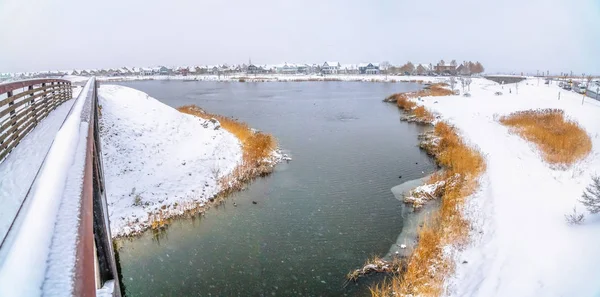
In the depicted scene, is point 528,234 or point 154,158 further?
point 154,158

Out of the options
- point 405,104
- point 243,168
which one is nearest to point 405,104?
point 405,104

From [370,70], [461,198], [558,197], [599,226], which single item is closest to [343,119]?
[461,198]

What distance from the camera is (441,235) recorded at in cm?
1301

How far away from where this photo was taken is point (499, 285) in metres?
9.04

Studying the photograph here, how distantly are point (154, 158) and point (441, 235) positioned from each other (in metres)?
17.5

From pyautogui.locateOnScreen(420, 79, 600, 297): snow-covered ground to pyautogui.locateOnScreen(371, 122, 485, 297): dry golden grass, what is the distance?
16.3 inches

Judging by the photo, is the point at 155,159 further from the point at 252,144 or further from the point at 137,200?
the point at 252,144

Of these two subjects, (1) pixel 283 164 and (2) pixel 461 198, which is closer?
(2) pixel 461 198

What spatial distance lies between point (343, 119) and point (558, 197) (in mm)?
28356

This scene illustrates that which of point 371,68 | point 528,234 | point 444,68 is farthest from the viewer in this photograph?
point 371,68

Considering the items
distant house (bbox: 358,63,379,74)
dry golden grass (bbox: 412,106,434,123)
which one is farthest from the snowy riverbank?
distant house (bbox: 358,63,379,74)

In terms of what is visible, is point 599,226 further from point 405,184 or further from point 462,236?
point 405,184

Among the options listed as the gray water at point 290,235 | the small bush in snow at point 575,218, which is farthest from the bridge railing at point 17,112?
the small bush in snow at point 575,218

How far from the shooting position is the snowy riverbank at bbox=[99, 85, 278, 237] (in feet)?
55.5
